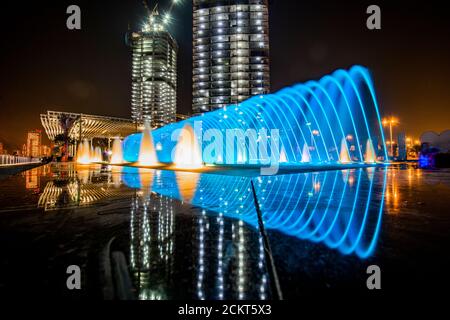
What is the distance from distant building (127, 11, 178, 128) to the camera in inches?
4843

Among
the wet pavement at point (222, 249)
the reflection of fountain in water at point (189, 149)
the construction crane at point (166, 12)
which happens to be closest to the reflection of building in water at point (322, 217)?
the wet pavement at point (222, 249)

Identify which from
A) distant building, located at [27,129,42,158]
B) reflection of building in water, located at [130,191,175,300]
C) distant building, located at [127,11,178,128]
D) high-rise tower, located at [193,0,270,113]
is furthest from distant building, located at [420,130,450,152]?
distant building, located at [27,129,42,158]

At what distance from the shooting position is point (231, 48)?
229 feet

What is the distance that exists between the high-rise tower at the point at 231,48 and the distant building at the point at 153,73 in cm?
5994

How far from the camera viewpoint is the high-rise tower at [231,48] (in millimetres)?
69250

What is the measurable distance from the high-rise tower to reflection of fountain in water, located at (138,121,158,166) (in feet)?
163

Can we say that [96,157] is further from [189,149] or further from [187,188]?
[187,188]

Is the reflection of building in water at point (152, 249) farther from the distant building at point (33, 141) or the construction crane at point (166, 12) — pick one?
the distant building at point (33, 141)

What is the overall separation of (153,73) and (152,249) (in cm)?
14000

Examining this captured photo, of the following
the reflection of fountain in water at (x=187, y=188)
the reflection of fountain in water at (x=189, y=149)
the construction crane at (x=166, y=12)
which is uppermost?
the construction crane at (x=166, y=12)

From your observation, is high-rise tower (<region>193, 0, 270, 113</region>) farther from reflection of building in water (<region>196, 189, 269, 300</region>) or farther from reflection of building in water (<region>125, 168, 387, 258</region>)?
reflection of building in water (<region>196, 189, 269, 300</region>)
